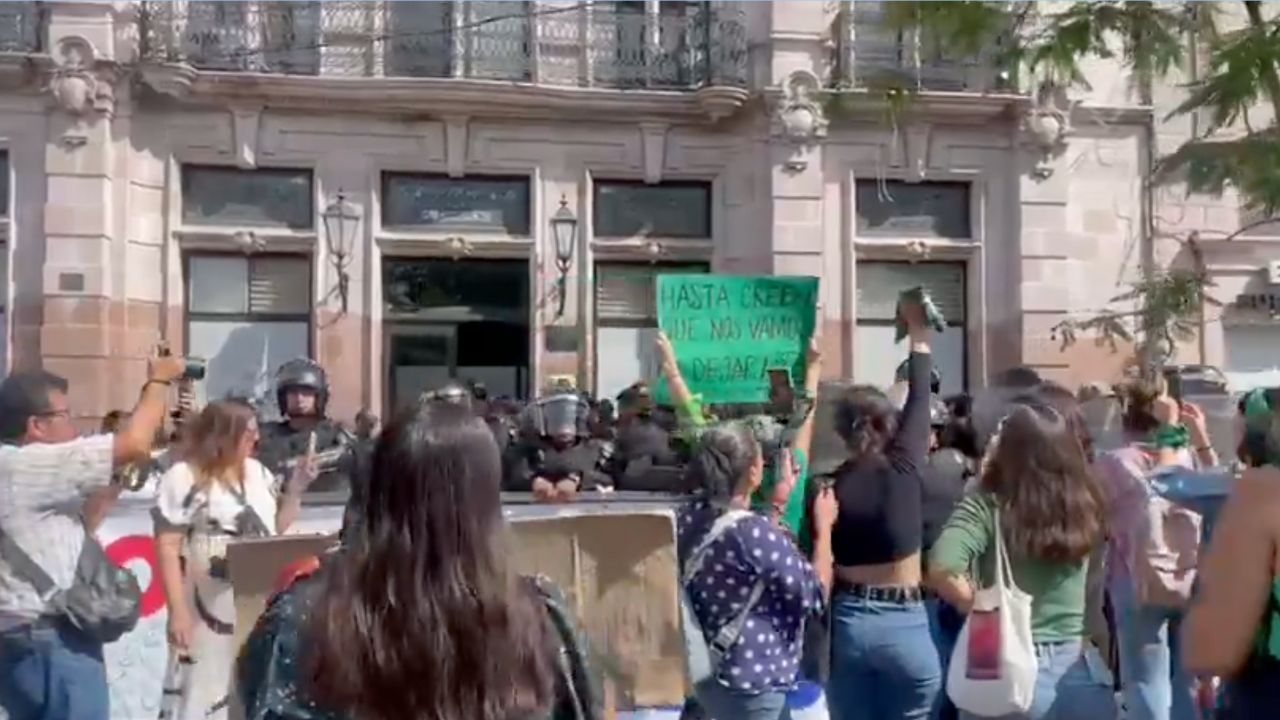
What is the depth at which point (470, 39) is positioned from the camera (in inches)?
691

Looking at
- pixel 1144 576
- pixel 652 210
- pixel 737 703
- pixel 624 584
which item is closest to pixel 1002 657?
pixel 737 703

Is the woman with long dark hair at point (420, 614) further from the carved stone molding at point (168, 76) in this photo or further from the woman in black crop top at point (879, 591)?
the carved stone molding at point (168, 76)

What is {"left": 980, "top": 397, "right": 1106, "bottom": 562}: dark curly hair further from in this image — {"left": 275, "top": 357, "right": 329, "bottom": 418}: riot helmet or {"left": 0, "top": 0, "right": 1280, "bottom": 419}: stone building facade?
{"left": 0, "top": 0, "right": 1280, "bottom": 419}: stone building facade

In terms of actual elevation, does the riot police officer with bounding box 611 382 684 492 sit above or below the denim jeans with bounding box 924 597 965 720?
above

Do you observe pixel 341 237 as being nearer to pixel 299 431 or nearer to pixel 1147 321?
pixel 299 431

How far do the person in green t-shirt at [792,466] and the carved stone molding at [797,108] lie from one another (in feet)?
36.9

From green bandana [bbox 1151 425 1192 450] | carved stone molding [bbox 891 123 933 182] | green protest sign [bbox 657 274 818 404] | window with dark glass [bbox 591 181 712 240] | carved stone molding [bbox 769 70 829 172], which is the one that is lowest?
green bandana [bbox 1151 425 1192 450]

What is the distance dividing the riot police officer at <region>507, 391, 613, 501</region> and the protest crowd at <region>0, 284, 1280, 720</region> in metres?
0.87

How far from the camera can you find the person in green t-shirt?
5152mm

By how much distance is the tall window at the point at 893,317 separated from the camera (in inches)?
722

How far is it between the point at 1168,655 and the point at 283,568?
405cm

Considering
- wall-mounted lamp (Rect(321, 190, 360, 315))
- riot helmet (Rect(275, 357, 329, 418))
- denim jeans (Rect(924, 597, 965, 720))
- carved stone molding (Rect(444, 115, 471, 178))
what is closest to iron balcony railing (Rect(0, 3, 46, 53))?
wall-mounted lamp (Rect(321, 190, 360, 315))

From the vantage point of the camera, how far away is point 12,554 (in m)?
4.79

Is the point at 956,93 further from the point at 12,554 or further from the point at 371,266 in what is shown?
the point at 12,554
